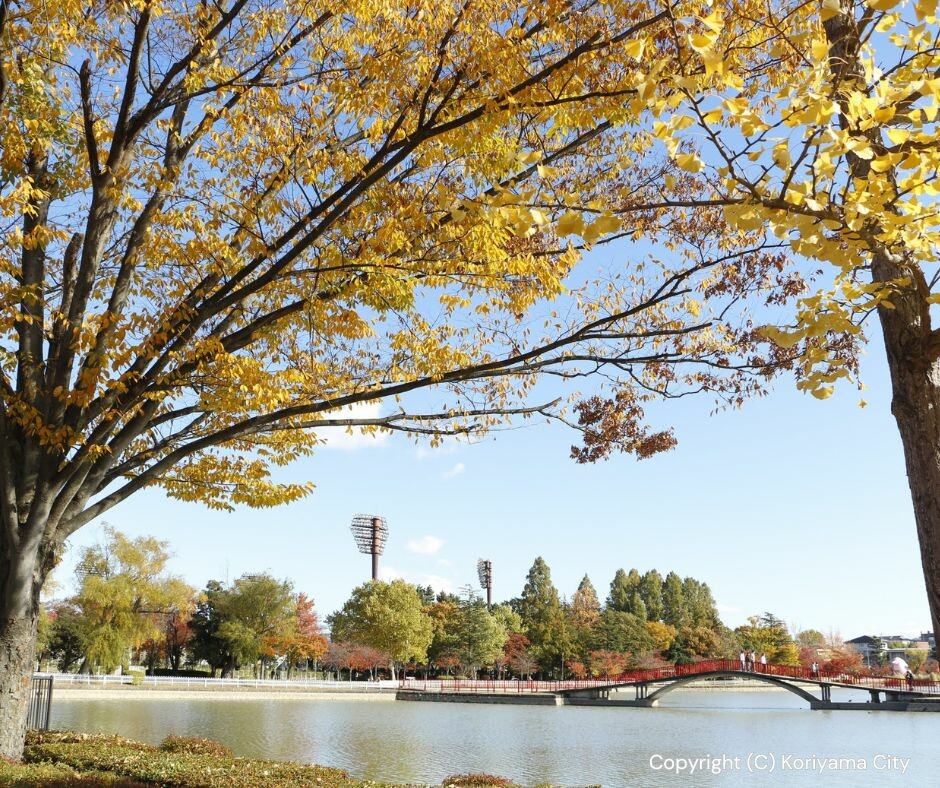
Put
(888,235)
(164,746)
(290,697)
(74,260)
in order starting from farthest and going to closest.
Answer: (290,697), (164,746), (74,260), (888,235)

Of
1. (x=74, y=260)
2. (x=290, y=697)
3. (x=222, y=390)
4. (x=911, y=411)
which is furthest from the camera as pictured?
(x=290, y=697)

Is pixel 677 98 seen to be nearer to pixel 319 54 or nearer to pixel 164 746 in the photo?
pixel 319 54

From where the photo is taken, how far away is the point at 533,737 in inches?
834

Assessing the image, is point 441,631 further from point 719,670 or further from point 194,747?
point 194,747

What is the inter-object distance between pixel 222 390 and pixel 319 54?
9.56ft

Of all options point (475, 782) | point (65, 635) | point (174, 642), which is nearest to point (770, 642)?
point (174, 642)

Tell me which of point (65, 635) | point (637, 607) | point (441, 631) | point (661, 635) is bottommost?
point (661, 635)

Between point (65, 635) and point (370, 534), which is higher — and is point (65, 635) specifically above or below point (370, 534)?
below

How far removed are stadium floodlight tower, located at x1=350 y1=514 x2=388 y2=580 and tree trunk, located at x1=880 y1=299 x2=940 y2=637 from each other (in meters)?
59.9

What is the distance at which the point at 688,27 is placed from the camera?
3.63m

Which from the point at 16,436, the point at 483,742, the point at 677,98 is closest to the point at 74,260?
Answer: the point at 16,436

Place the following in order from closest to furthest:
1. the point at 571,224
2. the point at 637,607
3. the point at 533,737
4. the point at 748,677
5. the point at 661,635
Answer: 1. the point at 571,224
2. the point at 533,737
3. the point at 748,677
4. the point at 661,635
5. the point at 637,607

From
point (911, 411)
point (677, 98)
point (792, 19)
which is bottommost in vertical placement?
point (911, 411)

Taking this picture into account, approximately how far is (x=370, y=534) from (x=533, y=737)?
139ft
